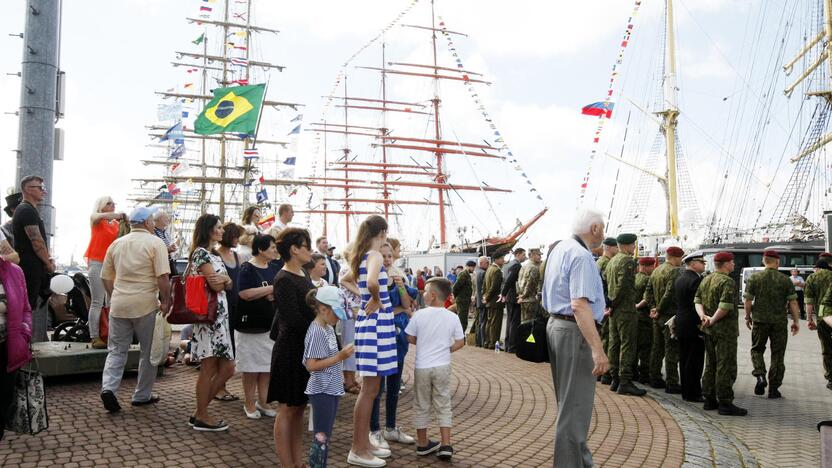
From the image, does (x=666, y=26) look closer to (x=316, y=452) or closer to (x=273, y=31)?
(x=273, y=31)

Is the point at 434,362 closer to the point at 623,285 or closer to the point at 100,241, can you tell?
the point at 623,285

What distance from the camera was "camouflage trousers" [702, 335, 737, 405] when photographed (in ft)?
22.8

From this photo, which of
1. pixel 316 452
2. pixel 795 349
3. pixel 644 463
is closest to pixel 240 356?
pixel 316 452

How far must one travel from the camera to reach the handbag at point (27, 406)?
430 centimetres

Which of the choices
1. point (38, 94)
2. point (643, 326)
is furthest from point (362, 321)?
point (38, 94)

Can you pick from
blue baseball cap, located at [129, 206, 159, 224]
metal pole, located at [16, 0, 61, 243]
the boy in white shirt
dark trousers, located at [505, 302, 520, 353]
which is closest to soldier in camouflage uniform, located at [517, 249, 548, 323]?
dark trousers, located at [505, 302, 520, 353]

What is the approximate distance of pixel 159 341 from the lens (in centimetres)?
605

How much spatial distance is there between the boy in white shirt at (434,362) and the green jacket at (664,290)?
4.24 meters

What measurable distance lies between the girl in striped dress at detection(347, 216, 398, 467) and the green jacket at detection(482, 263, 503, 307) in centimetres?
760

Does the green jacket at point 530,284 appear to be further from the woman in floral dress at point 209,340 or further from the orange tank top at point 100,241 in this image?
the orange tank top at point 100,241

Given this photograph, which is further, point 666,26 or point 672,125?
point 672,125

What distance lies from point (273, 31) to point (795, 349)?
131 ft

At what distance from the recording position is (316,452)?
378 centimetres

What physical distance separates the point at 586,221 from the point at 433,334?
156 cm
